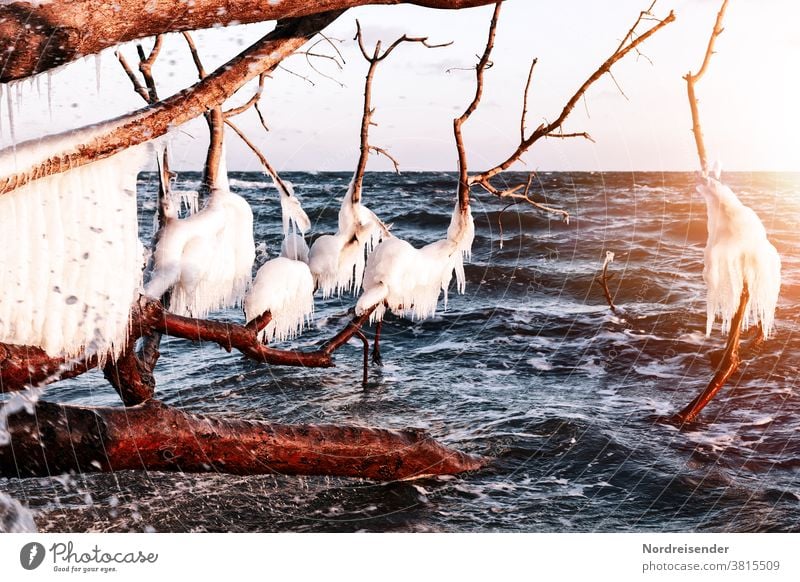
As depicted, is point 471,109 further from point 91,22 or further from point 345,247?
point 91,22

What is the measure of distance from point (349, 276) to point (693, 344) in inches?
127

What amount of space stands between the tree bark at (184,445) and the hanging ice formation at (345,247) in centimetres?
138

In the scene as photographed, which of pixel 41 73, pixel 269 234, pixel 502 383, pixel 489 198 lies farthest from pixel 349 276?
pixel 489 198

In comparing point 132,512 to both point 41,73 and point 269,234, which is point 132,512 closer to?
point 41,73

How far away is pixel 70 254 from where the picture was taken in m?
2.57

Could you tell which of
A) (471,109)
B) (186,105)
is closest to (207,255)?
(186,105)

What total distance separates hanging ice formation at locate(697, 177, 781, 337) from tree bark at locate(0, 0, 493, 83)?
6.54 feet

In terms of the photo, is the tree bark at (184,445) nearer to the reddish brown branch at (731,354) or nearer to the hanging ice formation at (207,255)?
the hanging ice formation at (207,255)

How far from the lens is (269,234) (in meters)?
9.43

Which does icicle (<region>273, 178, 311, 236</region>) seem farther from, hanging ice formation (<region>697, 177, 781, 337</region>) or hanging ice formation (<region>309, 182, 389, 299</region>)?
hanging ice formation (<region>697, 177, 781, 337</region>)

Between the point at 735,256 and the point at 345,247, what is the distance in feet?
6.15

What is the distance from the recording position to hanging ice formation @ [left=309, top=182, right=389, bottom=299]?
409 centimetres

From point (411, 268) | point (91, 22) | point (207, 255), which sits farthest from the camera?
point (411, 268)

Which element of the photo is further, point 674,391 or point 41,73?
point 674,391
